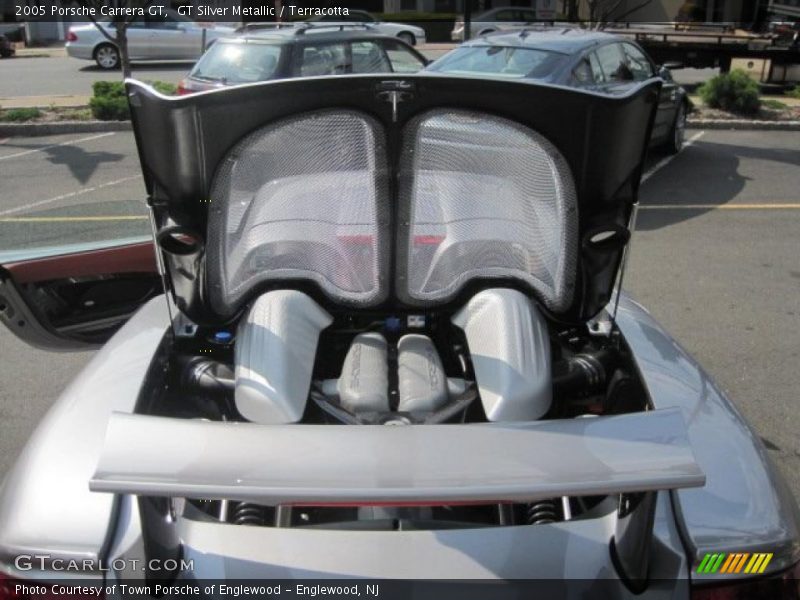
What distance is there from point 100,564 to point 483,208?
1484 millimetres

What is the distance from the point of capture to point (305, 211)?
8.09 feet

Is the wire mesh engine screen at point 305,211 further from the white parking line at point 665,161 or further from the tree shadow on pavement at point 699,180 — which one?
the white parking line at point 665,161

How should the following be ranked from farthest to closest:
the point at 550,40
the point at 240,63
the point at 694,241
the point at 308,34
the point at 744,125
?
the point at 744,125
the point at 308,34
the point at 240,63
the point at 550,40
the point at 694,241

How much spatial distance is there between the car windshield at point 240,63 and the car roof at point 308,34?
0.47 ft

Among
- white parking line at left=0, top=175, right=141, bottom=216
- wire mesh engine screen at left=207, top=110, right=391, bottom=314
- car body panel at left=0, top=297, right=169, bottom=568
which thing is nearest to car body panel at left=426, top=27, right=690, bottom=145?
white parking line at left=0, top=175, right=141, bottom=216

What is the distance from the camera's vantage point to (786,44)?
1581cm

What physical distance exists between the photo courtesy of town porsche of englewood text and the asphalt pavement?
56 millimetres

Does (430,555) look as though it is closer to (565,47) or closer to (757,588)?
(757,588)

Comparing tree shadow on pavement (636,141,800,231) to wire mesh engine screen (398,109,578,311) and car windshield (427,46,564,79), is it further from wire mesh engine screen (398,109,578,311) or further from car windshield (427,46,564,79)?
wire mesh engine screen (398,109,578,311)

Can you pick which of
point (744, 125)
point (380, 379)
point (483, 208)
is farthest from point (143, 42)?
point (380, 379)

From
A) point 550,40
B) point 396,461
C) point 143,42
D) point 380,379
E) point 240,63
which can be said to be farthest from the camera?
point 143,42

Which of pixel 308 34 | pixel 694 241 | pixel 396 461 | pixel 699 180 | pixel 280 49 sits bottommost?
pixel 699 180

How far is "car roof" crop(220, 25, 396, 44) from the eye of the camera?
953 cm

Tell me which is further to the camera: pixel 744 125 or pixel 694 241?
pixel 744 125
